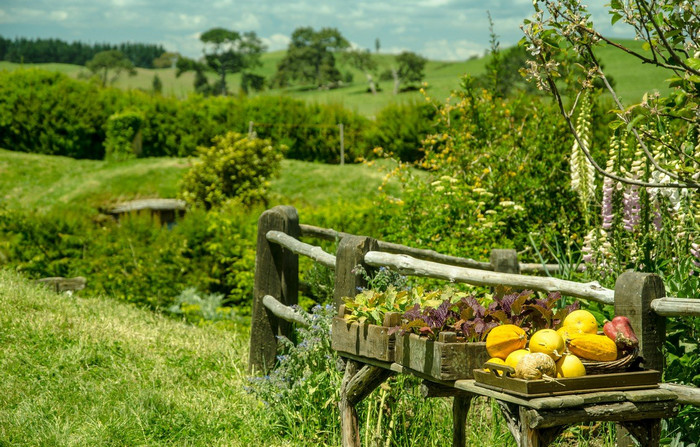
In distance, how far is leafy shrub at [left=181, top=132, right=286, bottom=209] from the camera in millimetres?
14539

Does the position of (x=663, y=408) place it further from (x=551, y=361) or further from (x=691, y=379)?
(x=691, y=379)

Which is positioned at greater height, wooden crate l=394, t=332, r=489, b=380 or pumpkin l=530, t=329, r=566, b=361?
pumpkin l=530, t=329, r=566, b=361

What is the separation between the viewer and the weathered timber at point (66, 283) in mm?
8430

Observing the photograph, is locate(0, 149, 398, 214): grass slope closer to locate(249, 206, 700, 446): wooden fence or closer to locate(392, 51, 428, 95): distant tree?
locate(249, 206, 700, 446): wooden fence

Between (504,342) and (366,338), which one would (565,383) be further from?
(366,338)

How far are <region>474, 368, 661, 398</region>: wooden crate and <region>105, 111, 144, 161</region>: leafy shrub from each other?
2293cm

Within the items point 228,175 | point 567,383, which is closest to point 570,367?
point 567,383

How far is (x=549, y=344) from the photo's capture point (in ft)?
7.28

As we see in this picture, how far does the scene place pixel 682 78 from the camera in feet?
8.53

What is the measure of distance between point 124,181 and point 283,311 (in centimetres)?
1638

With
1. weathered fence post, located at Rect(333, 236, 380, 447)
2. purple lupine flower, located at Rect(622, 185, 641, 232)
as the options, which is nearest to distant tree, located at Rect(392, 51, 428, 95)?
purple lupine flower, located at Rect(622, 185, 641, 232)

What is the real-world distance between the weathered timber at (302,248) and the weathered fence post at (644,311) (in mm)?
1845

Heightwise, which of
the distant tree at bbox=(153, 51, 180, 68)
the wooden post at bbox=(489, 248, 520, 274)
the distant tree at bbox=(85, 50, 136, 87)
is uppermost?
the distant tree at bbox=(153, 51, 180, 68)

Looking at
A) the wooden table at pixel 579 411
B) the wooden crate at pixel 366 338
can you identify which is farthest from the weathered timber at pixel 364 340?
the wooden table at pixel 579 411
